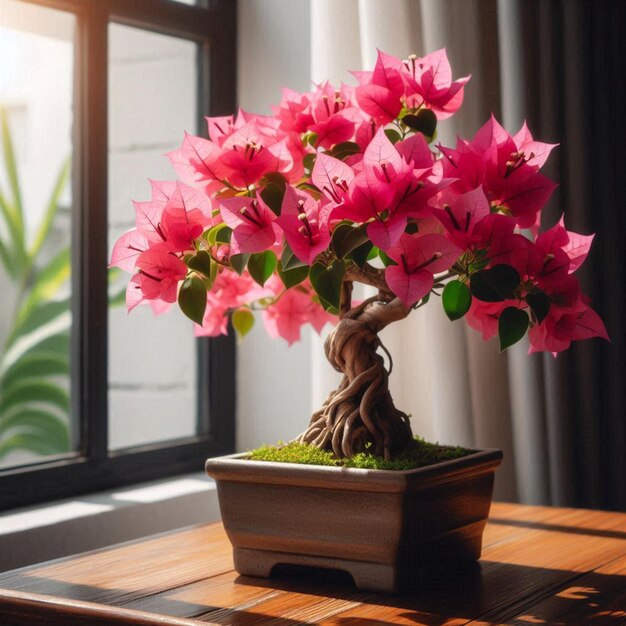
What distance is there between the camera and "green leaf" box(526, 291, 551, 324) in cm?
100

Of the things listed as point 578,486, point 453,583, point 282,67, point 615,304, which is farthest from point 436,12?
point 453,583

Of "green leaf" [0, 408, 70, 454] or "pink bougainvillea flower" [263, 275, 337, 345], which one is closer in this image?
"pink bougainvillea flower" [263, 275, 337, 345]

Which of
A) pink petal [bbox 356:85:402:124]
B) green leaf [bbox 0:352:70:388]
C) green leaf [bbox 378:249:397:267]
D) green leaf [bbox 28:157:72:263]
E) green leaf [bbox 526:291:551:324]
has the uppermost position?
green leaf [bbox 28:157:72:263]

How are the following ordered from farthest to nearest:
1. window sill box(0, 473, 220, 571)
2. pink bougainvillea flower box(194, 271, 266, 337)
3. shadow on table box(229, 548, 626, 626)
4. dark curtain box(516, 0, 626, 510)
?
dark curtain box(516, 0, 626, 510) → window sill box(0, 473, 220, 571) → pink bougainvillea flower box(194, 271, 266, 337) → shadow on table box(229, 548, 626, 626)

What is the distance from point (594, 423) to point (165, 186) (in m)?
0.95

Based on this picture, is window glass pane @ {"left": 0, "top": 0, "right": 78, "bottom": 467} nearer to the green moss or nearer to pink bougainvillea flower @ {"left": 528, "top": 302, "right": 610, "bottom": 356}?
the green moss

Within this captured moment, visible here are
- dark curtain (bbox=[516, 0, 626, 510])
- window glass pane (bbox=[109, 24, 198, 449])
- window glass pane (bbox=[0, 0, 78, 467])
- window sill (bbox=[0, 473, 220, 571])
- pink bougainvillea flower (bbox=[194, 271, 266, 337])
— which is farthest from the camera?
window glass pane (bbox=[0, 0, 78, 467])

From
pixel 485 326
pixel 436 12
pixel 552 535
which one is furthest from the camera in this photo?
pixel 436 12

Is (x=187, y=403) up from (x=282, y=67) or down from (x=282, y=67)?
down

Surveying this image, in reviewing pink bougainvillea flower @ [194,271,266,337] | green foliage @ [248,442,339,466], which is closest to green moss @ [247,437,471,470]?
green foliage @ [248,442,339,466]

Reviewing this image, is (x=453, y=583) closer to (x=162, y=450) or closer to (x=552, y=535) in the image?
(x=552, y=535)

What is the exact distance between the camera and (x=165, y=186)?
104 centimetres

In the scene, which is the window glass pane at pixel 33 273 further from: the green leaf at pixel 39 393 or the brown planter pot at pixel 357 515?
the brown planter pot at pixel 357 515

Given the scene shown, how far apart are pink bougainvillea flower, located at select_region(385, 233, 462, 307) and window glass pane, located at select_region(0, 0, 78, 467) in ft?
4.08
